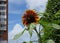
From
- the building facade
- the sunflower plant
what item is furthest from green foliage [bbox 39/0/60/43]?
the building facade

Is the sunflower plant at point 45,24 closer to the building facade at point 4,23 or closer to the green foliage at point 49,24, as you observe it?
the green foliage at point 49,24

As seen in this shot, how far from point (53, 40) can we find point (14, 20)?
315 cm

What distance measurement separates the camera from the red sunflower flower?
97cm

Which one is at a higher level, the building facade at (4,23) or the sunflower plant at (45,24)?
the sunflower plant at (45,24)

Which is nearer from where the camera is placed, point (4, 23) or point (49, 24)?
point (49, 24)

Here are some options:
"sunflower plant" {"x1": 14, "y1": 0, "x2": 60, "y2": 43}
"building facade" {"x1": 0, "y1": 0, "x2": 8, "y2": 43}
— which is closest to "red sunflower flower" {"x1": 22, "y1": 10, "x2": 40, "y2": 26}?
"sunflower plant" {"x1": 14, "y1": 0, "x2": 60, "y2": 43}

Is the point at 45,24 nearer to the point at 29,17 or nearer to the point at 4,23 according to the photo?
the point at 29,17

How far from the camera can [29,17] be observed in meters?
0.96

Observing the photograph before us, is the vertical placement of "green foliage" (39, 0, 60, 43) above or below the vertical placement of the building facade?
above

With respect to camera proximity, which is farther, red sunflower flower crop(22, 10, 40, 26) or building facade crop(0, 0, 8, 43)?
building facade crop(0, 0, 8, 43)

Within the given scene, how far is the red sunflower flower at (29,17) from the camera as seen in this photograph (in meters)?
0.97

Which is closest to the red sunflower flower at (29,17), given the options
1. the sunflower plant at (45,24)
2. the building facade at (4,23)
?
the sunflower plant at (45,24)

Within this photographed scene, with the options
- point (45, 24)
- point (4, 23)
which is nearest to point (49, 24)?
point (45, 24)

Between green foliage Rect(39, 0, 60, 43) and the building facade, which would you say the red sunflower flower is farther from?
the building facade
